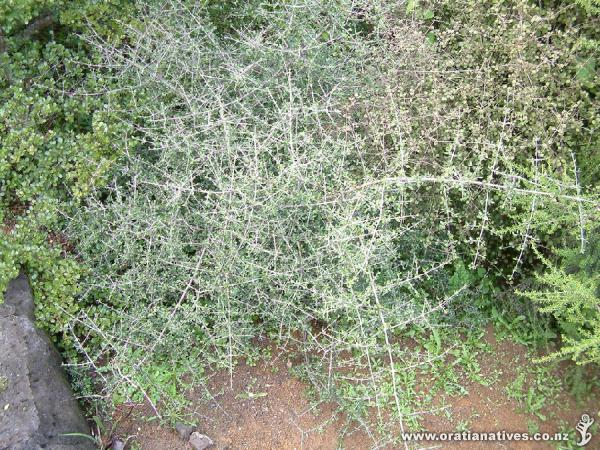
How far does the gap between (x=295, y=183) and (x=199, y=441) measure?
1.42 m

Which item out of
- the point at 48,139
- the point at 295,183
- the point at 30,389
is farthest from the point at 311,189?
the point at 30,389

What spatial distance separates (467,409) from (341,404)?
75 cm

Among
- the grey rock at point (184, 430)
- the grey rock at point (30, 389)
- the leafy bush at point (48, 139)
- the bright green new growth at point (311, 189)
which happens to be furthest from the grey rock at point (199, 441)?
the leafy bush at point (48, 139)

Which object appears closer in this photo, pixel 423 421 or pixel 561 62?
pixel 423 421

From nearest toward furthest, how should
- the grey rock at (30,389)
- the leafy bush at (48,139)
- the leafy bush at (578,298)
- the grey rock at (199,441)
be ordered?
1. the grey rock at (30,389)
2. the leafy bush at (578,298)
3. the grey rock at (199,441)
4. the leafy bush at (48,139)

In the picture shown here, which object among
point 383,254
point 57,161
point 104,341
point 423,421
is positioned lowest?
point 423,421

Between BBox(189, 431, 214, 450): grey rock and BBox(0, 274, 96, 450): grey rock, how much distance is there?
1.59ft

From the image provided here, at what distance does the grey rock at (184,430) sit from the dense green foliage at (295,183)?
0.64 feet

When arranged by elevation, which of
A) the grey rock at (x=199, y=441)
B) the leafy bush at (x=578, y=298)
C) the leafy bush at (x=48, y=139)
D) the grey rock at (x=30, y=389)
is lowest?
the grey rock at (x=199, y=441)

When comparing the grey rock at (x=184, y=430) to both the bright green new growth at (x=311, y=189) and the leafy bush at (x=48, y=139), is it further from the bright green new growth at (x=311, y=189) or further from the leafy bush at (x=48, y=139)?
the leafy bush at (x=48, y=139)

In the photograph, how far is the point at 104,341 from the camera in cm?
329

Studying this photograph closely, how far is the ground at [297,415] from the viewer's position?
317 cm

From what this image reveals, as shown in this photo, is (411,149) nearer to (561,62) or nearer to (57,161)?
(561,62)

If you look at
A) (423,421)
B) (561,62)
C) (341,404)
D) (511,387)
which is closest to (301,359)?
(341,404)
